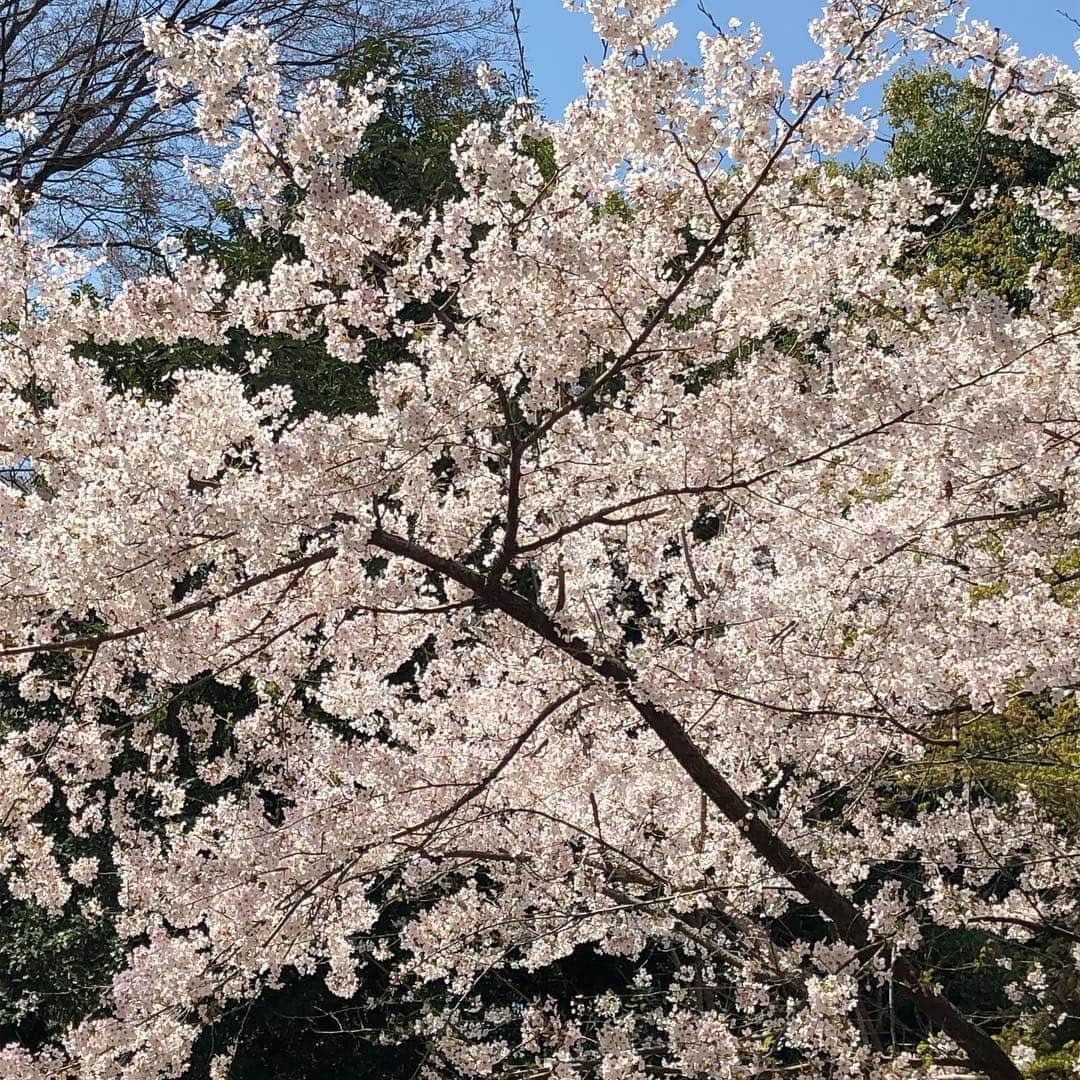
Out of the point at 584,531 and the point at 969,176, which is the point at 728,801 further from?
the point at 969,176

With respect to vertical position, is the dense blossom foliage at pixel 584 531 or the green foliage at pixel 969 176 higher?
the green foliage at pixel 969 176

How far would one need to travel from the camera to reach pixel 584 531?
12.3ft

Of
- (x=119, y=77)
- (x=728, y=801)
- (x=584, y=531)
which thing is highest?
(x=119, y=77)

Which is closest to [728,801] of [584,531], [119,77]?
[584,531]

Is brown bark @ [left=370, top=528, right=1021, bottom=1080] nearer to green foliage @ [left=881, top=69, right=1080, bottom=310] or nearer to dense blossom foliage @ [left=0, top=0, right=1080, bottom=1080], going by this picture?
dense blossom foliage @ [left=0, top=0, right=1080, bottom=1080]

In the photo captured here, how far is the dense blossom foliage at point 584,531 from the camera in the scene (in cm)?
265

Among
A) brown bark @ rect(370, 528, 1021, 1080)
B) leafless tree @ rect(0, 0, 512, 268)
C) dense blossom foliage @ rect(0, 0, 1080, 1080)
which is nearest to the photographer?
dense blossom foliage @ rect(0, 0, 1080, 1080)

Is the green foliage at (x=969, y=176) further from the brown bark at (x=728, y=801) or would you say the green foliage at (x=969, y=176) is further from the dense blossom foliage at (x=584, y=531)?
the brown bark at (x=728, y=801)

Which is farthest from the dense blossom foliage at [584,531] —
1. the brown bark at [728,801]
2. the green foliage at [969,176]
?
the green foliage at [969,176]

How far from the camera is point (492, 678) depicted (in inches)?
163

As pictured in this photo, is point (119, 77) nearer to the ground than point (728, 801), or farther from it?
farther from it

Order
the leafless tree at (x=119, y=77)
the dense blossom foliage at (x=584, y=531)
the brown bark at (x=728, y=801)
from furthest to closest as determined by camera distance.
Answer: the leafless tree at (x=119, y=77) < the brown bark at (x=728, y=801) < the dense blossom foliage at (x=584, y=531)

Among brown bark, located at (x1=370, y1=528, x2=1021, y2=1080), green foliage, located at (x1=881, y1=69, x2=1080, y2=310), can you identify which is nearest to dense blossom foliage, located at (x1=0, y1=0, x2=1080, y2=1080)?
brown bark, located at (x1=370, y1=528, x2=1021, y2=1080)

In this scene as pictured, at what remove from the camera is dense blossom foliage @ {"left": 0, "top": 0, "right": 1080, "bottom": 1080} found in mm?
2648
